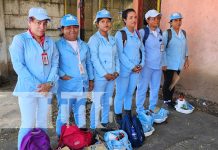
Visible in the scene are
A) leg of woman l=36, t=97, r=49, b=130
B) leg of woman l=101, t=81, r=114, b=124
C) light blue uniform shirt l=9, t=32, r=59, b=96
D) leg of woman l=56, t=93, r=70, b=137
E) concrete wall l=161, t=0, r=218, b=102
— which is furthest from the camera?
concrete wall l=161, t=0, r=218, b=102

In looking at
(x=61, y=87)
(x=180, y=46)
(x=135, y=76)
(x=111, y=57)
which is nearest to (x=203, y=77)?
(x=180, y=46)

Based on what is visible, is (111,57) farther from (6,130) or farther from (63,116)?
(6,130)

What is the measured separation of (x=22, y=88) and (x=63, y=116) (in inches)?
31.3

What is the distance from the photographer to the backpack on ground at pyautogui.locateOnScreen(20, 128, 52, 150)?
2.95 metres

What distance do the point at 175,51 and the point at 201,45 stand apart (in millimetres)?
1069

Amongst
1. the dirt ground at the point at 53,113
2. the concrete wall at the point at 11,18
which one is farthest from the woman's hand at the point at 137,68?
the concrete wall at the point at 11,18

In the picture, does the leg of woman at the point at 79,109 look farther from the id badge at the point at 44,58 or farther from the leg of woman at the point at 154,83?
the leg of woman at the point at 154,83

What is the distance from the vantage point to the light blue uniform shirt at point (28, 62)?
9.32 ft

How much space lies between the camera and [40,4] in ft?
25.2

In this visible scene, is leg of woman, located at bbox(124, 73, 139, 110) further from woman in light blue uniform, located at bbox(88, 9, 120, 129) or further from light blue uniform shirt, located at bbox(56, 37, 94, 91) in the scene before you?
light blue uniform shirt, located at bbox(56, 37, 94, 91)

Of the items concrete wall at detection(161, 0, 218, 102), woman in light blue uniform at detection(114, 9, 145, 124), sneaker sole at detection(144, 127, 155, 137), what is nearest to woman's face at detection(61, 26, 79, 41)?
woman in light blue uniform at detection(114, 9, 145, 124)

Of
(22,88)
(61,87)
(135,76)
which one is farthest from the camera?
(135,76)

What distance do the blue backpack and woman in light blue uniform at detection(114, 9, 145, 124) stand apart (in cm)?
53

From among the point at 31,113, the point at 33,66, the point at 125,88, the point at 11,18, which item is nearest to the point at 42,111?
the point at 31,113
